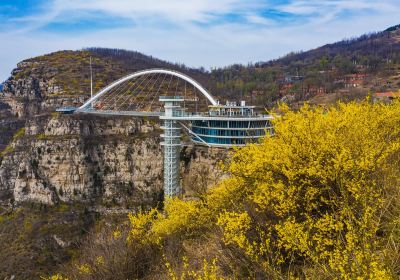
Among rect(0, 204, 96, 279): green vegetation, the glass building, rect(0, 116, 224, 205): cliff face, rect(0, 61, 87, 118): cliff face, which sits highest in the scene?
rect(0, 61, 87, 118): cliff face

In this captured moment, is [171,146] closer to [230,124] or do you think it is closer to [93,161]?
[230,124]

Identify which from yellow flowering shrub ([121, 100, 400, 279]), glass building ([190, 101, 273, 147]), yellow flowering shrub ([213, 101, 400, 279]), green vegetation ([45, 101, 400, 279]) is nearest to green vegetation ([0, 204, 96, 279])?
A: glass building ([190, 101, 273, 147])

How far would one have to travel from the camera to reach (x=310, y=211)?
576 inches

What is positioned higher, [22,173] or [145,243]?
[145,243]

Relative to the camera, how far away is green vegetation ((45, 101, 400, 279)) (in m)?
11.4

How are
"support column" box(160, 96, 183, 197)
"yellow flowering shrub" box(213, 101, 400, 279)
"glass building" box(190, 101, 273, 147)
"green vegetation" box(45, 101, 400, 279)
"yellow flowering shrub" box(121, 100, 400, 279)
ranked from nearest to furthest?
1. "green vegetation" box(45, 101, 400, 279)
2. "yellow flowering shrub" box(121, 100, 400, 279)
3. "yellow flowering shrub" box(213, 101, 400, 279)
4. "support column" box(160, 96, 183, 197)
5. "glass building" box(190, 101, 273, 147)

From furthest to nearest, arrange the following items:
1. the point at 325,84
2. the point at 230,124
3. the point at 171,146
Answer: the point at 325,84, the point at 230,124, the point at 171,146

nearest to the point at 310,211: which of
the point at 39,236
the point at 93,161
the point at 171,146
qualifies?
A: the point at 171,146

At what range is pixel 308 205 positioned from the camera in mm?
14469

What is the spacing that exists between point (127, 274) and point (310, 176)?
11991 millimetres

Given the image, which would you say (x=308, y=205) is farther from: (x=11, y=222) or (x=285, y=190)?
(x=11, y=222)

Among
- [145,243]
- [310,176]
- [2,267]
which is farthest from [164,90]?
[310,176]

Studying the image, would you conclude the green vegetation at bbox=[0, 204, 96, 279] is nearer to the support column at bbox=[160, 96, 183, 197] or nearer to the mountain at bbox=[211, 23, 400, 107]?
the support column at bbox=[160, 96, 183, 197]

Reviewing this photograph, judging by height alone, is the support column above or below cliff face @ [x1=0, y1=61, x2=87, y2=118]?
below
